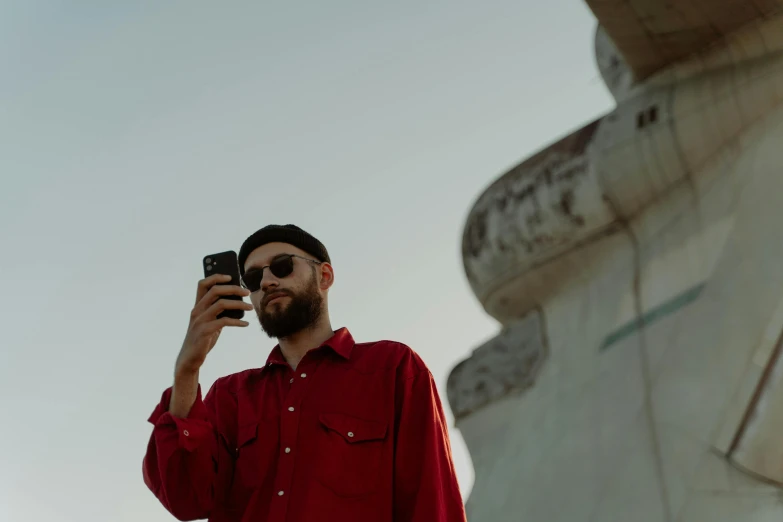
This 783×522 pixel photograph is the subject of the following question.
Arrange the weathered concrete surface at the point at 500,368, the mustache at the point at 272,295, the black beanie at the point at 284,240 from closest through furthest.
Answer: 1. the mustache at the point at 272,295
2. the black beanie at the point at 284,240
3. the weathered concrete surface at the point at 500,368

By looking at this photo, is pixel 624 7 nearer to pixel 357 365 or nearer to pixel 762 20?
pixel 762 20

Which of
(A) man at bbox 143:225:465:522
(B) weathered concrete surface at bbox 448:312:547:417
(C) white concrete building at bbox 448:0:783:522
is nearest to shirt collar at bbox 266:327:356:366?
(A) man at bbox 143:225:465:522

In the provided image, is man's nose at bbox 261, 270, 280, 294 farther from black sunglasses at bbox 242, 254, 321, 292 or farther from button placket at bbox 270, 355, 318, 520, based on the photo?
button placket at bbox 270, 355, 318, 520

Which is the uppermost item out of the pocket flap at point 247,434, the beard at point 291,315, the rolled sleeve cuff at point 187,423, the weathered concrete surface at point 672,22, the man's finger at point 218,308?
the weathered concrete surface at point 672,22

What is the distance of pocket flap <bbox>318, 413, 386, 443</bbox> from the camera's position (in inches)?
108

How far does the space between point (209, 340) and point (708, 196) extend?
166 inches

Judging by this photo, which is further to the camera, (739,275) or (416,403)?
(739,275)

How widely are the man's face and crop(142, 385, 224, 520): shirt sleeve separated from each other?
0.25 meters

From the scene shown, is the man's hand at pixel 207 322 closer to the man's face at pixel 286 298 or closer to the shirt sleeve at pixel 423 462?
the man's face at pixel 286 298

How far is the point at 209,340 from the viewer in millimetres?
2730

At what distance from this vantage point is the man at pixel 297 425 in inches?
106

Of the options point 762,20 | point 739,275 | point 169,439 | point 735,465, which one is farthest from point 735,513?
point 169,439

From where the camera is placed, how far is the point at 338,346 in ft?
9.61

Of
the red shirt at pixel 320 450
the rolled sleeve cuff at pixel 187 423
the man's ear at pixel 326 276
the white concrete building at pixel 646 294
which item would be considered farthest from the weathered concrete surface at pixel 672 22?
the rolled sleeve cuff at pixel 187 423
